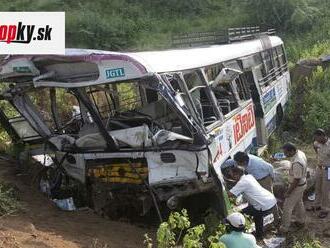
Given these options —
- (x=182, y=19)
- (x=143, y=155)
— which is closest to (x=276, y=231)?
(x=143, y=155)

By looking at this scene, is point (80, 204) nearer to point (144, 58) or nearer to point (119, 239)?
point (119, 239)

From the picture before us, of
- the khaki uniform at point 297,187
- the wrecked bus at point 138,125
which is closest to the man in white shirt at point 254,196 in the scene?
the wrecked bus at point 138,125

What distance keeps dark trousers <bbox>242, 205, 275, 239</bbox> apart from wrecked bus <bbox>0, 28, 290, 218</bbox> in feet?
1.54

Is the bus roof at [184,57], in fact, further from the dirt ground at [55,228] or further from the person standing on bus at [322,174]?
the dirt ground at [55,228]

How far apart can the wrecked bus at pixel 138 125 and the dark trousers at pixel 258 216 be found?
470 mm

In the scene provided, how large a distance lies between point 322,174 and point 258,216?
7.16 ft

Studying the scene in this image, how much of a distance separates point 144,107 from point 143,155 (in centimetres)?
178

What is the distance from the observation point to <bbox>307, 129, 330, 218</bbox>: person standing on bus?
27.4 ft

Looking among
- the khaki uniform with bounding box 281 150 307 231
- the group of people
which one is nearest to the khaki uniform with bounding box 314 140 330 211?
the group of people

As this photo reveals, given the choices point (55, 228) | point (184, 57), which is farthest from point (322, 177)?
point (55, 228)

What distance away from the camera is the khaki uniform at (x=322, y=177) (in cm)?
841

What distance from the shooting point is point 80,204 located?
300 inches

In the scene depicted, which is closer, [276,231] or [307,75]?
[276,231]
